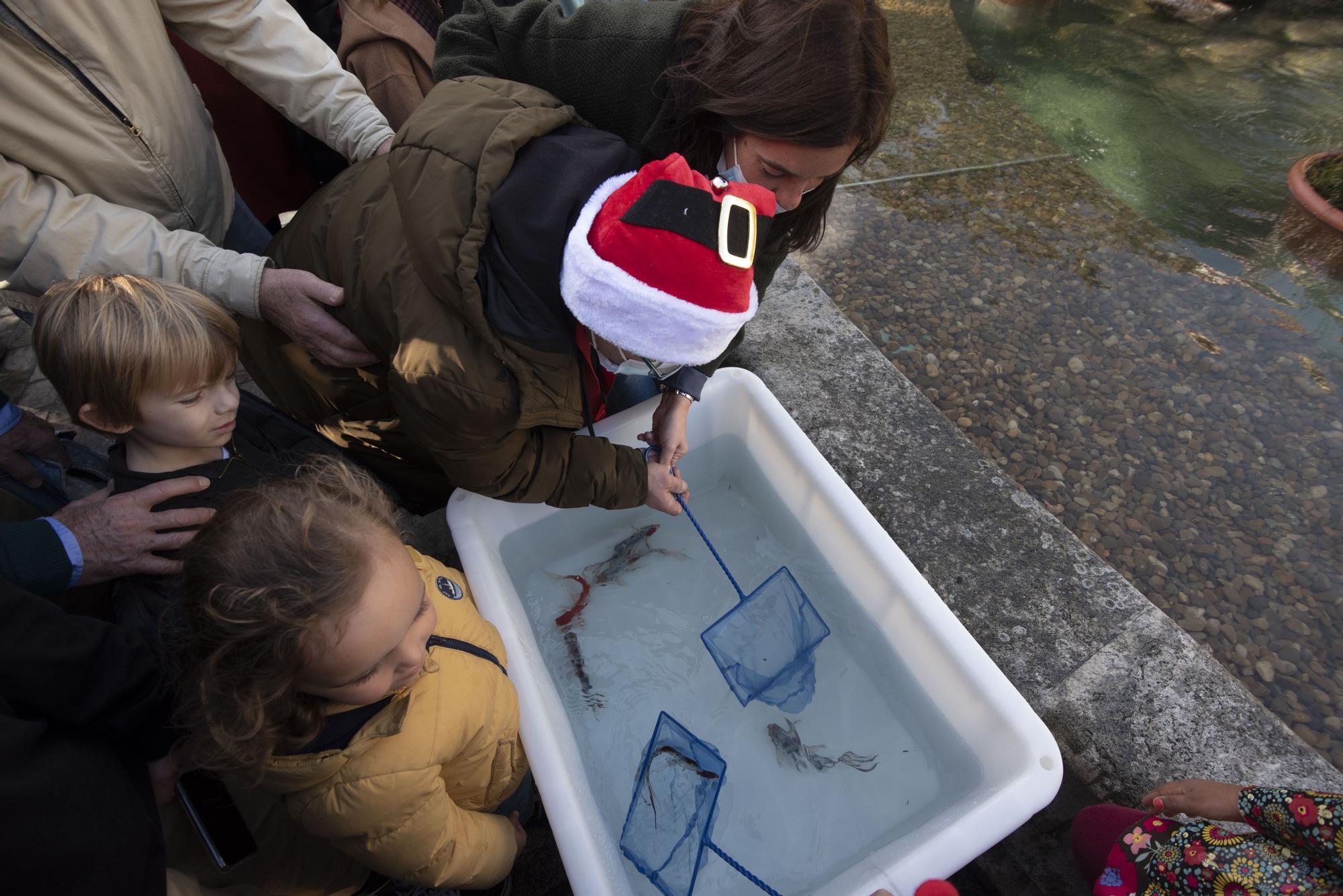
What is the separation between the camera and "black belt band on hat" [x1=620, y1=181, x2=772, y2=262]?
97 centimetres

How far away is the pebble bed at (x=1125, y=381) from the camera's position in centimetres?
200

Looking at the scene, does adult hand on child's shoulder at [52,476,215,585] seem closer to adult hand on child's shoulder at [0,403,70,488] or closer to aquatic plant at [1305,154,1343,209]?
adult hand on child's shoulder at [0,403,70,488]

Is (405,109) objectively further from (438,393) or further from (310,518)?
(310,518)

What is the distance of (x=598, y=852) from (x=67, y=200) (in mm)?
1437

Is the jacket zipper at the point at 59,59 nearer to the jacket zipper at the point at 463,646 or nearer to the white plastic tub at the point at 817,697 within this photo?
the white plastic tub at the point at 817,697

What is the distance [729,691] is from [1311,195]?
3328 millimetres

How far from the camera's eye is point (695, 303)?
1.00 meters

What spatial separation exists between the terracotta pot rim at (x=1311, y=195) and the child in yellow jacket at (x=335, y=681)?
3765 millimetres

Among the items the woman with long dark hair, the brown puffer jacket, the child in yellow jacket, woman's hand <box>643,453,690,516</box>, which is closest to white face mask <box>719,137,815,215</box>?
the woman with long dark hair

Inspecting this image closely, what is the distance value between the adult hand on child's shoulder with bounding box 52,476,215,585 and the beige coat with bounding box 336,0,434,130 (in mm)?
1102

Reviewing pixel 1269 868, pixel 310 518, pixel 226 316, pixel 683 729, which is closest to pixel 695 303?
pixel 310 518

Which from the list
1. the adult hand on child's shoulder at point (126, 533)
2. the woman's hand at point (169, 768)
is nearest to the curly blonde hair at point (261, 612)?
the woman's hand at point (169, 768)

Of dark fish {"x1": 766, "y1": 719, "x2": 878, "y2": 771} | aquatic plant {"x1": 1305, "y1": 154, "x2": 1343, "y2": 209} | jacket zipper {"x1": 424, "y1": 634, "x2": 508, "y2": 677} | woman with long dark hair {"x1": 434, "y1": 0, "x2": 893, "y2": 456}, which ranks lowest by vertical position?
dark fish {"x1": 766, "y1": 719, "x2": 878, "y2": 771}

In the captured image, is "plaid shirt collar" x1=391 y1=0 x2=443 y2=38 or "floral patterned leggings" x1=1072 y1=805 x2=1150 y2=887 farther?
"plaid shirt collar" x1=391 y1=0 x2=443 y2=38
